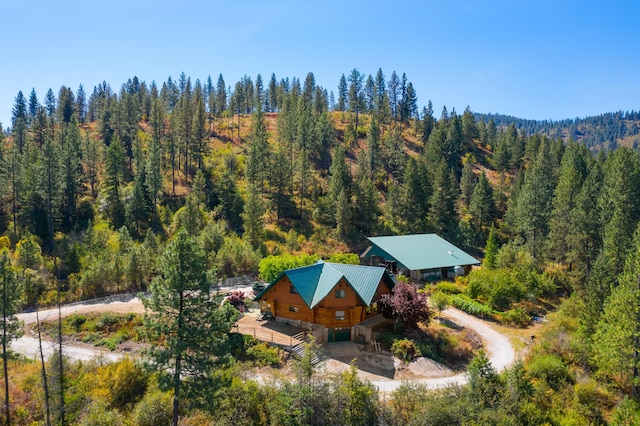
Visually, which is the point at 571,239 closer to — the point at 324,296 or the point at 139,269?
the point at 324,296

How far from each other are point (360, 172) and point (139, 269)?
127 feet

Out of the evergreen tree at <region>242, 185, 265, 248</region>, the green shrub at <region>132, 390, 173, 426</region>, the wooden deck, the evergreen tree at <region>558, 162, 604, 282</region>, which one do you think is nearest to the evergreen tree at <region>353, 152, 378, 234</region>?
the evergreen tree at <region>242, 185, 265, 248</region>

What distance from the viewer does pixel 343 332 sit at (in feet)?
112

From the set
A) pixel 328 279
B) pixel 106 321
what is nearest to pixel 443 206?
pixel 328 279

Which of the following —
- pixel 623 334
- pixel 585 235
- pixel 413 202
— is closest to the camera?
pixel 623 334

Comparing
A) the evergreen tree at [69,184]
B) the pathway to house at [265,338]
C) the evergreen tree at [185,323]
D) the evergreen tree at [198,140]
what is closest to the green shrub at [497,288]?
the pathway to house at [265,338]

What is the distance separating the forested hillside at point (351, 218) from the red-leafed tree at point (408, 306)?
826cm

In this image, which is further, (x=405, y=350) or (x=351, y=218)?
(x=351, y=218)

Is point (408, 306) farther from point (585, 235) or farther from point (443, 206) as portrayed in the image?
point (443, 206)

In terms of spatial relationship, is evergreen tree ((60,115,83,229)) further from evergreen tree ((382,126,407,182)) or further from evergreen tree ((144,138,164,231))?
evergreen tree ((382,126,407,182))

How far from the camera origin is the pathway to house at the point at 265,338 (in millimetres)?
28359

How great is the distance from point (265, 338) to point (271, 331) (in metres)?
1.51

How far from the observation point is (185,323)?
20438 millimetres

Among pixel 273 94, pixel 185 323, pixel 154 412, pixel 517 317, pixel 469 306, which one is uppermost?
pixel 273 94
